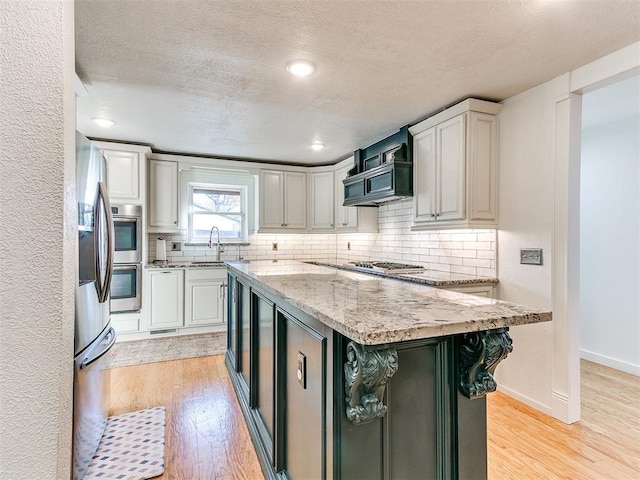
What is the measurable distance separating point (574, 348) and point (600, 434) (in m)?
0.52

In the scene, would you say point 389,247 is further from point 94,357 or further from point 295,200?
point 94,357

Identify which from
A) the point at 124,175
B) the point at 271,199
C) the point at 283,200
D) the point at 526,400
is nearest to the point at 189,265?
the point at 124,175

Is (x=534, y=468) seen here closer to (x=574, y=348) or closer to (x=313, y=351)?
(x=574, y=348)

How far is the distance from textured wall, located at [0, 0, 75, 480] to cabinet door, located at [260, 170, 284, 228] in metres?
3.88

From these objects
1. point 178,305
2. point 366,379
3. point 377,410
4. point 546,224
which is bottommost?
point 178,305

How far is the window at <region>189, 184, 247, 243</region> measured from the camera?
4.88 metres

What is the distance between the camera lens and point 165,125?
3428 mm

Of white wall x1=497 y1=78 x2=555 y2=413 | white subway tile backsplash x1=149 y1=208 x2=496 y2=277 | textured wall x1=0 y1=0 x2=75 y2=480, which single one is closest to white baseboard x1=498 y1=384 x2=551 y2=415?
white wall x1=497 y1=78 x2=555 y2=413

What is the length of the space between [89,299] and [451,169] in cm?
275

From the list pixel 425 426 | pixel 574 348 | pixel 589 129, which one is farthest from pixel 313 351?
pixel 589 129

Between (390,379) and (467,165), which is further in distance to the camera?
(467,165)

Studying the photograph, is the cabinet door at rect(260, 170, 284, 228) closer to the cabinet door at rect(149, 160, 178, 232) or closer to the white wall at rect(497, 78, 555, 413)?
the cabinet door at rect(149, 160, 178, 232)

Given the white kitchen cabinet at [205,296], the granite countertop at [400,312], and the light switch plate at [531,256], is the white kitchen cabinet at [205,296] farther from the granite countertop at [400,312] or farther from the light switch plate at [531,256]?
the light switch plate at [531,256]

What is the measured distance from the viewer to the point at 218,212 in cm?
502
